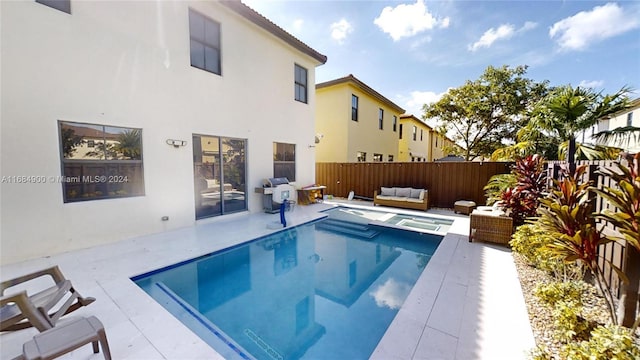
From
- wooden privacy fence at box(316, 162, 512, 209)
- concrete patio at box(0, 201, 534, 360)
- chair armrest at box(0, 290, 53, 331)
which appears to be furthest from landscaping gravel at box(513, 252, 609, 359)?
wooden privacy fence at box(316, 162, 512, 209)

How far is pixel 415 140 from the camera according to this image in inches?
936

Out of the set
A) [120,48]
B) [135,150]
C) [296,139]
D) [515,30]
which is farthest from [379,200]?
[120,48]

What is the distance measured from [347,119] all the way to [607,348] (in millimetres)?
12765

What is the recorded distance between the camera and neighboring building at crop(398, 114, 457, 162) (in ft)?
71.7

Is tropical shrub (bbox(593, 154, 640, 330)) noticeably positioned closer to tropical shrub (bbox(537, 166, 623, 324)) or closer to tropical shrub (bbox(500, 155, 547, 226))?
tropical shrub (bbox(537, 166, 623, 324))

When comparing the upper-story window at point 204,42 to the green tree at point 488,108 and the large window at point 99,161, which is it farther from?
the green tree at point 488,108

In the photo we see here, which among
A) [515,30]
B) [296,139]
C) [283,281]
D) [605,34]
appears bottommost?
[283,281]

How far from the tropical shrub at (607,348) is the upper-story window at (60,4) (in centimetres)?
869

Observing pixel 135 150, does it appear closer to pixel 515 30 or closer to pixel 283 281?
pixel 283 281

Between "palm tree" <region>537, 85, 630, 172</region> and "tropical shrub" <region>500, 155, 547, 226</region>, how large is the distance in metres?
0.87

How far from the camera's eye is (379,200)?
33.8 ft

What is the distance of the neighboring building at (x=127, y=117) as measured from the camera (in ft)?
14.5

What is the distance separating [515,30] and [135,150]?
41.0ft

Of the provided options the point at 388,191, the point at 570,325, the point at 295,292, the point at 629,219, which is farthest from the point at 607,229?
the point at 388,191
